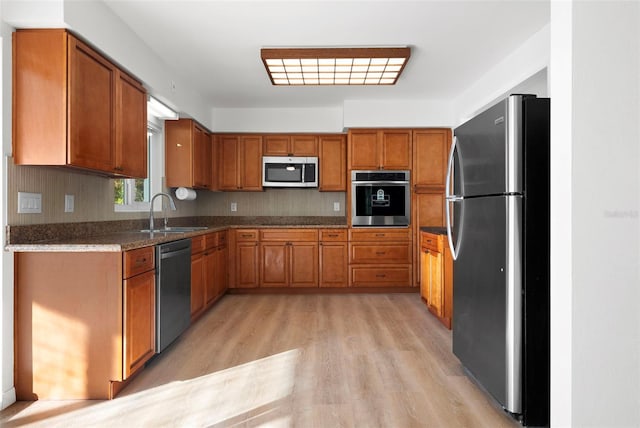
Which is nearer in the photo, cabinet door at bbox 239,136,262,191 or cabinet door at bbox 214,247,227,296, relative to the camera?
cabinet door at bbox 214,247,227,296

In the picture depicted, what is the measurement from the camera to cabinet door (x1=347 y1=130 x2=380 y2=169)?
523cm

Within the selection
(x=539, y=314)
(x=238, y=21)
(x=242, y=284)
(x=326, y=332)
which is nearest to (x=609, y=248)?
(x=539, y=314)

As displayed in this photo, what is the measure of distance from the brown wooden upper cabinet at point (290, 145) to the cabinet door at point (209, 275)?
173cm

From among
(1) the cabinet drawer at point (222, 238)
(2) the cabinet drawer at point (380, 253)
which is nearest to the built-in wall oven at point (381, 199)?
(2) the cabinet drawer at point (380, 253)

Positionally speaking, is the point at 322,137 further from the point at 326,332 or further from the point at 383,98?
the point at 326,332

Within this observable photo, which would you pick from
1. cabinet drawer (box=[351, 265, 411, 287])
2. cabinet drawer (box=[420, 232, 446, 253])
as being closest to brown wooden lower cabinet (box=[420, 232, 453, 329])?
cabinet drawer (box=[420, 232, 446, 253])

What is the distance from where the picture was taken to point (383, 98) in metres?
5.02

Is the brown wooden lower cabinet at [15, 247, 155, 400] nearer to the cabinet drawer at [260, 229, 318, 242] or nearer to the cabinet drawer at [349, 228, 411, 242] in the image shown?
the cabinet drawer at [260, 229, 318, 242]

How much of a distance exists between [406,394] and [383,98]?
365 cm

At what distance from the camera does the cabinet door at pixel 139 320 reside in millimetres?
2354

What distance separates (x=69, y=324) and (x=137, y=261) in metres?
0.48

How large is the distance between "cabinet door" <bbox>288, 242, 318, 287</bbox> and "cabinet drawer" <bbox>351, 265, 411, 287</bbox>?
51 centimetres

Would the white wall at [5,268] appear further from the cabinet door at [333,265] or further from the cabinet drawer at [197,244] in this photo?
the cabinet door at [333,265]

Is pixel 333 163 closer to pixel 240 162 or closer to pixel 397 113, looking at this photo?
pixel 397 113
